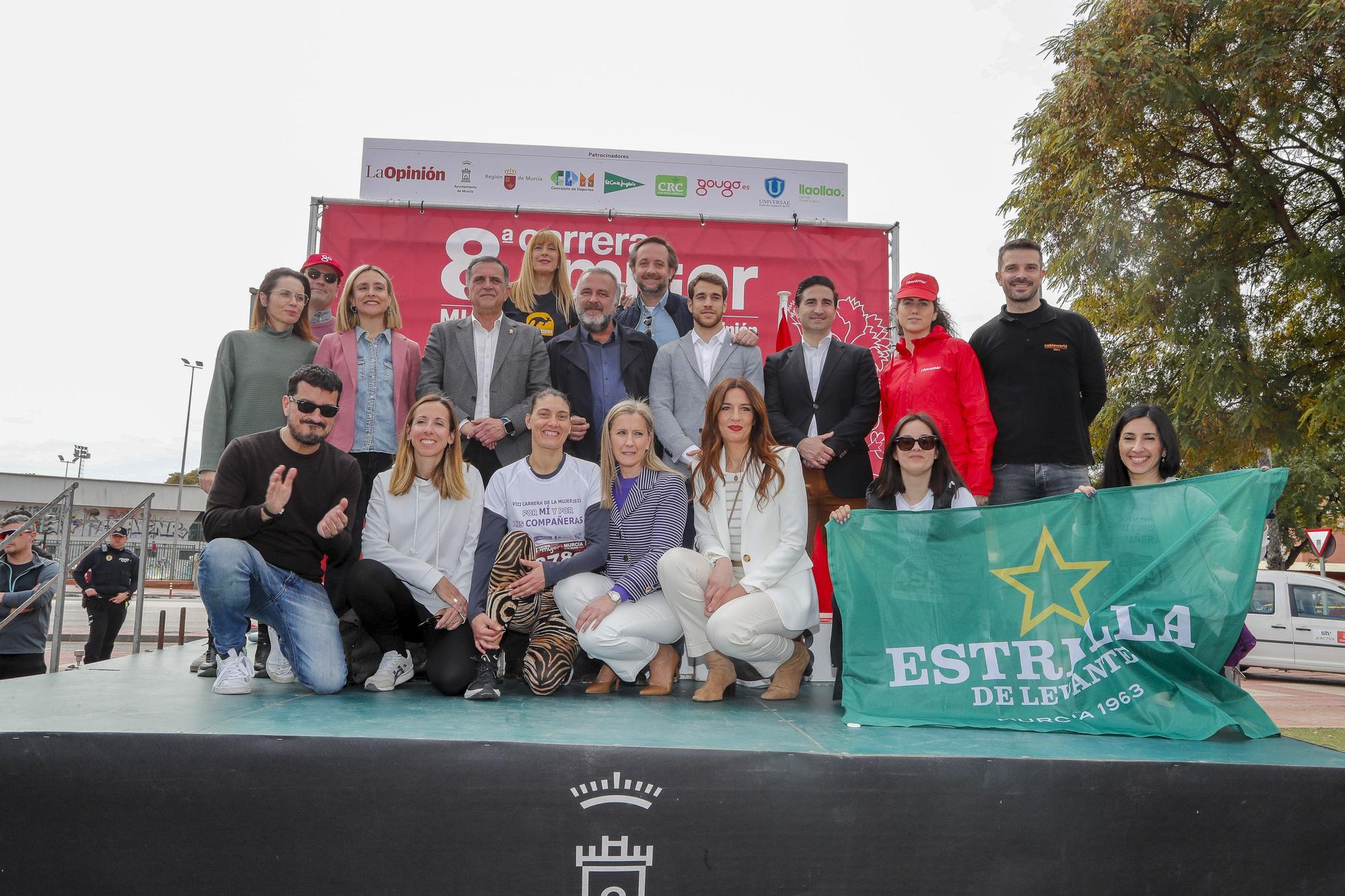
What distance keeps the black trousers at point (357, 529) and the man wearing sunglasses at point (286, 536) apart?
15 cm

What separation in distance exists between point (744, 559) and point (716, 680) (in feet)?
1.90

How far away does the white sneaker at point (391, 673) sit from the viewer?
4105 millimetres

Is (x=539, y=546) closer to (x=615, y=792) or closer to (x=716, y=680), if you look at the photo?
(x=716, y=680)

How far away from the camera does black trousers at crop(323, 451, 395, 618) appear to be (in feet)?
14.5

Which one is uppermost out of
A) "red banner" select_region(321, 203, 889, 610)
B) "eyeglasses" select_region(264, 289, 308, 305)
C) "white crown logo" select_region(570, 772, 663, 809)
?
"red banner" select_region(321, 203, 889, 610)

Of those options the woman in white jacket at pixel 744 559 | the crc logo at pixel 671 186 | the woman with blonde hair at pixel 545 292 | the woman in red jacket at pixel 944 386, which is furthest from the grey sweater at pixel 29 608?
the woman in red jacket at pixel 944 386

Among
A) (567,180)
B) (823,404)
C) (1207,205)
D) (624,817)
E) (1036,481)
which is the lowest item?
(624,817)

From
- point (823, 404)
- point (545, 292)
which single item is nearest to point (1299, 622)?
point (823, 404)

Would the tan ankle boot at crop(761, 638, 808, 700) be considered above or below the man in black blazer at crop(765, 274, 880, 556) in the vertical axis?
below

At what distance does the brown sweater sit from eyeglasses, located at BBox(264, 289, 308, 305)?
45.4 inches

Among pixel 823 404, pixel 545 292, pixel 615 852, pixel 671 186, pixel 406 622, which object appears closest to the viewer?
pixel 615 852

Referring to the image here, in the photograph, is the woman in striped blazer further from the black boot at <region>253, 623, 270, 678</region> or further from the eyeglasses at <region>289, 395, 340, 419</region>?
the black boot at <region>253, 623, 270, 678</region>

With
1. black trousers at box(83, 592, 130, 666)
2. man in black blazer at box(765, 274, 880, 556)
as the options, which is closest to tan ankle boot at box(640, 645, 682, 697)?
man in black blazer at box(765, 274, 880, 556)

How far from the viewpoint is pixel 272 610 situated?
394cm
